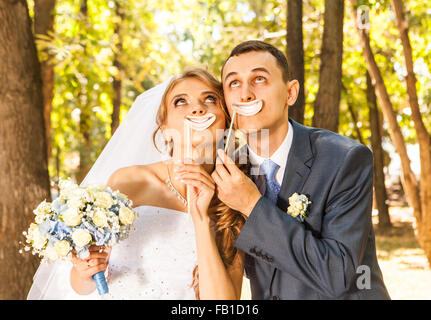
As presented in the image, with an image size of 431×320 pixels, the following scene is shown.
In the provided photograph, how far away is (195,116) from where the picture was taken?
266cm

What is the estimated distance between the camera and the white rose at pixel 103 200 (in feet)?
7.88

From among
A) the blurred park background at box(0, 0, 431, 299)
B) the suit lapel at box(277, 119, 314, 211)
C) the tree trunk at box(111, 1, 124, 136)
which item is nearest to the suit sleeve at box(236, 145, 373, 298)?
the suit lapel at box(277, 119, 314, 211)

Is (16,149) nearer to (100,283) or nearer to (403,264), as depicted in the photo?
(100,283)

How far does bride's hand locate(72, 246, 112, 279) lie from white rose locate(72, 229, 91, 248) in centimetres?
12

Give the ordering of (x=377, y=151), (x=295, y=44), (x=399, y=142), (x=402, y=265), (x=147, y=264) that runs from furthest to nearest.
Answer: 1. (x=377, y=151)
2. (x=402, y=265)
3. (x=399, y=142)
4. (x=295, y=44)
5. (x=147, y=264)

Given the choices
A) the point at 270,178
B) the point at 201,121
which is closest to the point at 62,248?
the point at 201,121

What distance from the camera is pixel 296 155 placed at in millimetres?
2445

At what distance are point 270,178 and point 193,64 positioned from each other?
96cm

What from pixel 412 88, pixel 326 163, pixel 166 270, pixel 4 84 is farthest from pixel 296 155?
pixel 412 88

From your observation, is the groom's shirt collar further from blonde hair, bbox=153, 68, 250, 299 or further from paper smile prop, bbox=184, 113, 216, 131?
paper smile prop, bbox=184, 113, 216, 131

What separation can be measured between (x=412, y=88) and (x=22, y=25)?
5615mm

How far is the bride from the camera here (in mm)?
2471

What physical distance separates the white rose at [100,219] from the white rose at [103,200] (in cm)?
5

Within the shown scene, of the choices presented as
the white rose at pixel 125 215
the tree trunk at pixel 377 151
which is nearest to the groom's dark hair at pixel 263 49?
the white rose at pixel 125 215
